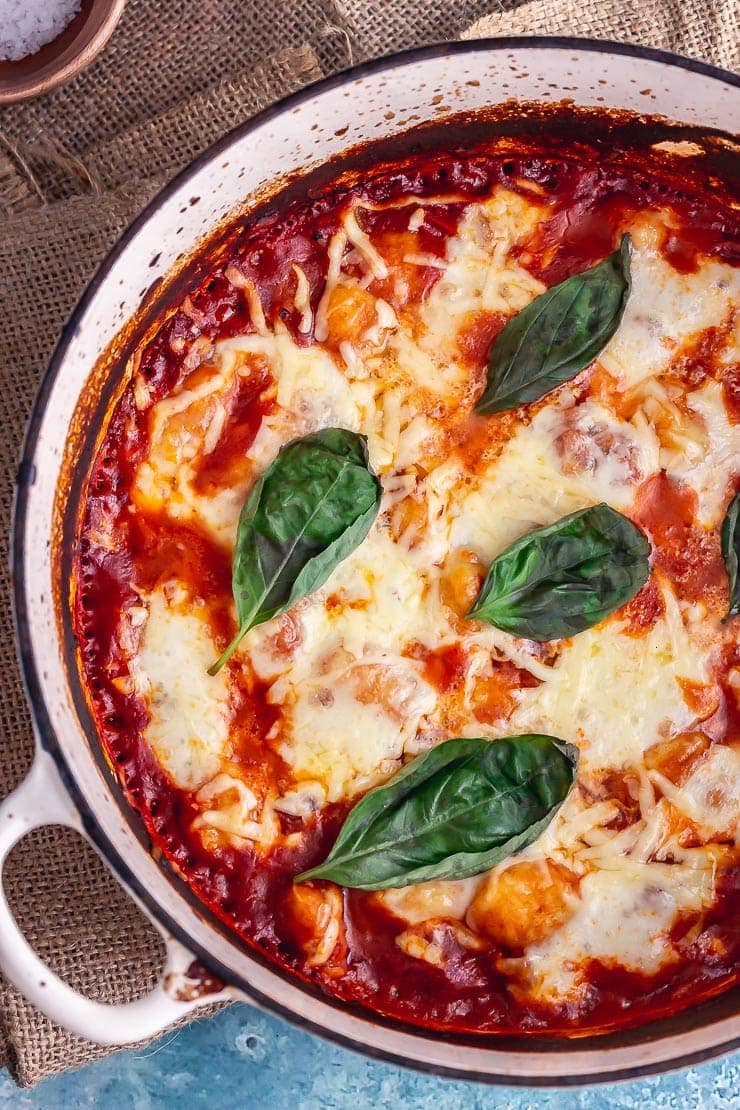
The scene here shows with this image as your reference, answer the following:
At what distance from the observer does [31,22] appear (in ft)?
8.29

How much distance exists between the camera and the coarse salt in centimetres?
252

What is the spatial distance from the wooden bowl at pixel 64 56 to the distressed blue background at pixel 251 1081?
7.10ft

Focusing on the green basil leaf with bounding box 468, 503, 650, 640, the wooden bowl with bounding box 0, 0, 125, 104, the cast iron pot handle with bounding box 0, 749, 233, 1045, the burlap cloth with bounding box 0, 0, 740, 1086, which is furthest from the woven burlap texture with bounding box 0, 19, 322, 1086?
the green basil leaf with bounding box 468, 503, 650, 640

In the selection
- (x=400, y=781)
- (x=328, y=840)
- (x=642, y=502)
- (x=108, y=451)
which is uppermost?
(x=108, y=451)

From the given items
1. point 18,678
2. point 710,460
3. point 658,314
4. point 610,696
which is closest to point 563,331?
point 658,314

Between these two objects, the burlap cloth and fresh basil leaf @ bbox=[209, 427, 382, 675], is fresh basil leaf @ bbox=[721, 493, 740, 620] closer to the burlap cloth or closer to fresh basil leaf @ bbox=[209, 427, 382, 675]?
fresh basil leaf @ bbox=[209, 427, 382, 675]

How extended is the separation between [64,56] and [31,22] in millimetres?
159

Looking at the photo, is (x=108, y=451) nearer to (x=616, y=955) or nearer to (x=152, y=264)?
(x=152, y=264)

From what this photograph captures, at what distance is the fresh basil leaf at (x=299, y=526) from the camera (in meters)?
2.04

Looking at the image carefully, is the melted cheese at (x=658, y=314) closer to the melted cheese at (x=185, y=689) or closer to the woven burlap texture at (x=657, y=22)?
the woven burlap texture at (x=657, y=22)

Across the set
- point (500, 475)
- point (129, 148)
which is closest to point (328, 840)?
point (500, 475)

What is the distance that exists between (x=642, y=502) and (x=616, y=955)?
→ 3.02 feet

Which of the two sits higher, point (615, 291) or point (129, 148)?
point (129, 148)

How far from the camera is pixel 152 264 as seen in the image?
2.23 meters
